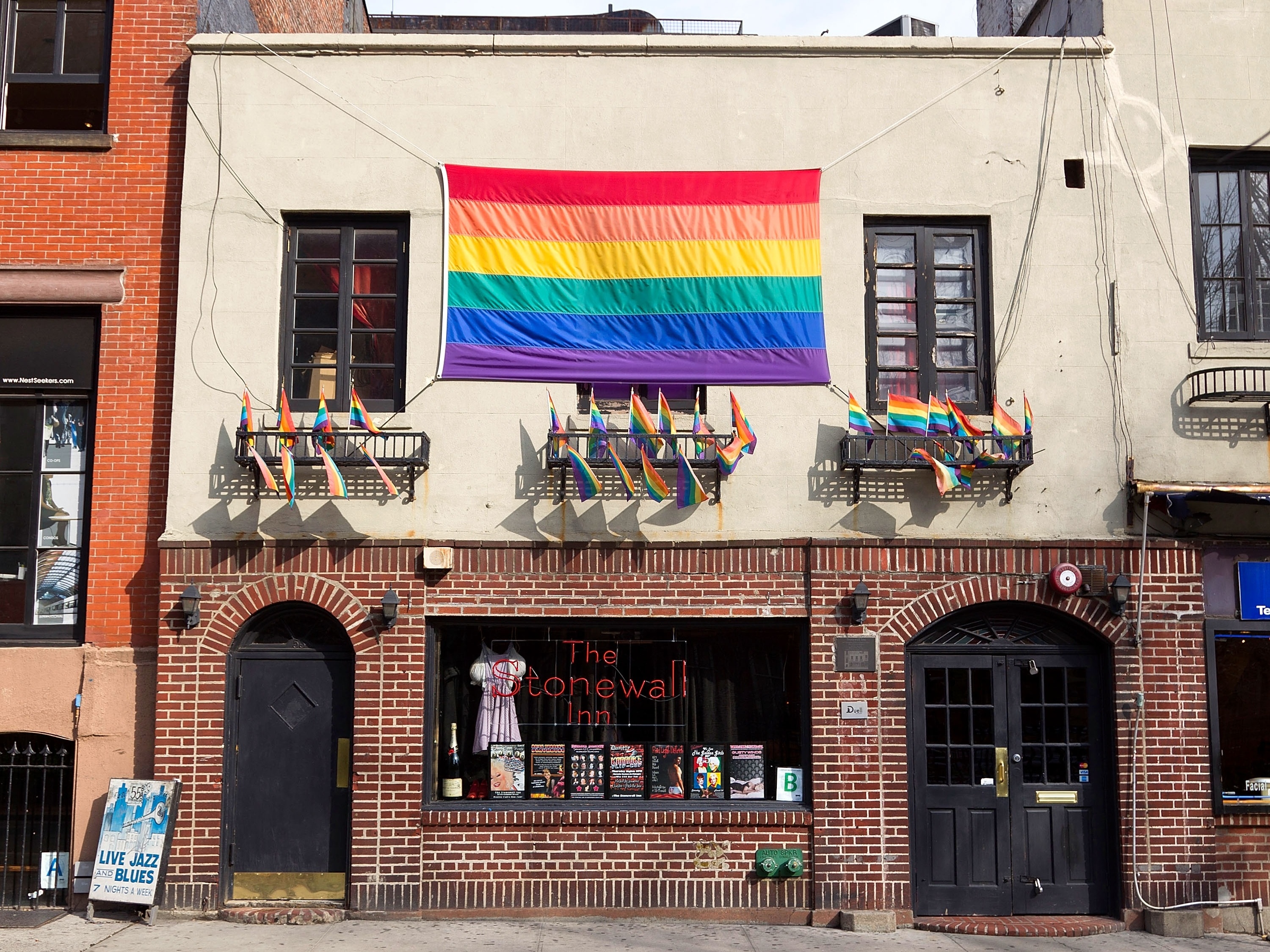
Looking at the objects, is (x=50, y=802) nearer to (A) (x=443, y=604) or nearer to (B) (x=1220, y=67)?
(A) (x=443, y=604)

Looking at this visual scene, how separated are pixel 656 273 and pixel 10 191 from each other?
19.9 feet

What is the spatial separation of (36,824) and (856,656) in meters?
7.40

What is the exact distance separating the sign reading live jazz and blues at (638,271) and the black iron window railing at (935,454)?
3.10 feet

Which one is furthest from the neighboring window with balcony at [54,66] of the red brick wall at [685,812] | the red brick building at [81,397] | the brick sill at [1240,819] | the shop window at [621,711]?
the brick sill at [1240,819]

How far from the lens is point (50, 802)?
32.8 ft

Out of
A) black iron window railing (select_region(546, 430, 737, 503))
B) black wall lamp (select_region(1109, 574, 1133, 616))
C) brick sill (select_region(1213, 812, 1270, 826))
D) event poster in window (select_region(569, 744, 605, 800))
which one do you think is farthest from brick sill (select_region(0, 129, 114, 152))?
brick sill (select_region(1213, 812, 1270, 826))

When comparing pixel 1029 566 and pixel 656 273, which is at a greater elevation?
pixel 656 273

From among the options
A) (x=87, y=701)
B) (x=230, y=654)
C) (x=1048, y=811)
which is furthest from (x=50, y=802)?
(x=1048, y=811)

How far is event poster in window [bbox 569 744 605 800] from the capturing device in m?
9.91

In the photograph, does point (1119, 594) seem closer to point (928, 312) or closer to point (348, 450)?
point (928, 312)

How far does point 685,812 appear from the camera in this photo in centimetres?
967

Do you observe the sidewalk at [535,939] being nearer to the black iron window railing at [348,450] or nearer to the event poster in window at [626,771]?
the event poster in window at [626,771]

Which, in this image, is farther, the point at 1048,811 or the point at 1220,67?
the point at 1220,67

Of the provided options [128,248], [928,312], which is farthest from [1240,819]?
[128,248]
